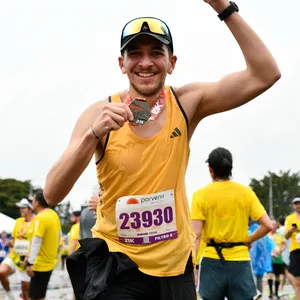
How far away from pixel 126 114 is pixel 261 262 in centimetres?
1119

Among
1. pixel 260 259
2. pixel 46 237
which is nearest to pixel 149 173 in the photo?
pixel 46 237

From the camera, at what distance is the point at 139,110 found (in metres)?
3.19

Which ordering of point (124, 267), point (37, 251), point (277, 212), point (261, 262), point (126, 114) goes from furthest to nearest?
point (277, 212) < point (261, 262) < point (37, 251) < point (124, 267) < point (126, 114)

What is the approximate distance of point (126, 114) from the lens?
3080mm

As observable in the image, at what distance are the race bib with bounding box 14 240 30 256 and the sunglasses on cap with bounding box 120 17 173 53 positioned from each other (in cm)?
838

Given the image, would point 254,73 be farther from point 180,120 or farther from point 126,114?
point 126,114

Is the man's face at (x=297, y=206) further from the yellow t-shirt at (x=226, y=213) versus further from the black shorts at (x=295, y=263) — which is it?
the yellow t-shirt at (x=226, y=213)

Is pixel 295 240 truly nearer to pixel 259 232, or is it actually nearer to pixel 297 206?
pixel 297 206

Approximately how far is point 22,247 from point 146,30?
28.4 ft

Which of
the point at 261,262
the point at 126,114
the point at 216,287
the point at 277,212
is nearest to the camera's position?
the point at 126,114

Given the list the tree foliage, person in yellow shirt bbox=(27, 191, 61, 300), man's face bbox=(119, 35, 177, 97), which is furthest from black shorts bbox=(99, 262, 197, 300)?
the tree foliage

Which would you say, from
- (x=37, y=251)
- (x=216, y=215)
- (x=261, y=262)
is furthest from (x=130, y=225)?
(x=261, y=262)

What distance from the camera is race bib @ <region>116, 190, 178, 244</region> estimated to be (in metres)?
3.54

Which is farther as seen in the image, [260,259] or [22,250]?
[260,259]
